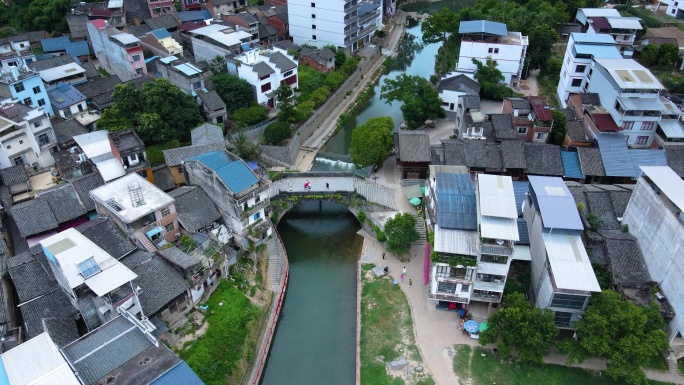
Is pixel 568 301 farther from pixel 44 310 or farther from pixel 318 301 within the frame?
pixel 44 310

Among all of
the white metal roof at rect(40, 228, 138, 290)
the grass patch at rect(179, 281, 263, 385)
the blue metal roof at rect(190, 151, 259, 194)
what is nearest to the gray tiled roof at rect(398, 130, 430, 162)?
the blue metal roof at rect(190, 151, 259, 194)

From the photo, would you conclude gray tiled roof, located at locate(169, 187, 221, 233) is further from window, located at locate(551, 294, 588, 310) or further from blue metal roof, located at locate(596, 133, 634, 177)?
blue metal roof, located at locate(596, 133, 634, 177)

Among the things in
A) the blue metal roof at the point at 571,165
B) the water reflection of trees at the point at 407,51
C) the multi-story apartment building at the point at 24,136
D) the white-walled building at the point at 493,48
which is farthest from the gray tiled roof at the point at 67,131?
the blue metal roof at the point at 571,165

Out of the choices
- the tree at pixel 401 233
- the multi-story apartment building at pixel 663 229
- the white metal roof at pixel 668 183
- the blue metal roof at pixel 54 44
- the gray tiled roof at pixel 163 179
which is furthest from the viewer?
the blue metal roof at pixel 54 44

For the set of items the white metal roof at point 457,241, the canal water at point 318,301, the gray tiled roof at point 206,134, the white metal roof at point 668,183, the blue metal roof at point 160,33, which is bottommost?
the canal water at point 318,301

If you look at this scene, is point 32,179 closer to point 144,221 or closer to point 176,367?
point 144,221

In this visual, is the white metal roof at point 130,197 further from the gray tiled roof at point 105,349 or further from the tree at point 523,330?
the tree at point 523,330
